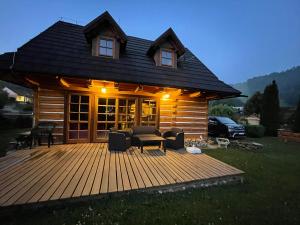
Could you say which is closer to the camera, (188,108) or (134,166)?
(134,166)

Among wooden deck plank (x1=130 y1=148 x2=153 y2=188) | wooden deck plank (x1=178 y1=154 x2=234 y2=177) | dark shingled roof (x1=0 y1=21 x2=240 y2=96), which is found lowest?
wooden deck plank (x1=178 y1=154 x2=234 y2=177)

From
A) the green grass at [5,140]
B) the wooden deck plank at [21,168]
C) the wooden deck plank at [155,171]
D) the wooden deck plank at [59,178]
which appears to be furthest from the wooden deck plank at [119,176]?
the green grass at [5,140]

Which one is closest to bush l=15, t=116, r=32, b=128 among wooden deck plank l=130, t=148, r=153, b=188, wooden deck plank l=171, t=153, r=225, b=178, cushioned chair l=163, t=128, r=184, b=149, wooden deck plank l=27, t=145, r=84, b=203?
wooden deck plank l=27, t=145, r=84, b=203

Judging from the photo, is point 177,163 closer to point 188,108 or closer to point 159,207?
point 159,207

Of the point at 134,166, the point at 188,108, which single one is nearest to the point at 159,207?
the point at 134,166

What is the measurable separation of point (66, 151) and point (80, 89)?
2689mm

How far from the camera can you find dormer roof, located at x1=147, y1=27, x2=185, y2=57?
27.6 feet

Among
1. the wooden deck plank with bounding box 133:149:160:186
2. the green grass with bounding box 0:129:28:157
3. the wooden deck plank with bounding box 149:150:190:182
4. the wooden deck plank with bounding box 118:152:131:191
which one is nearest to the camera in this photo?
the wooden deck plank with bounding box 118:152:131:191

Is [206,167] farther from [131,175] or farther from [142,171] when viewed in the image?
[131,175]

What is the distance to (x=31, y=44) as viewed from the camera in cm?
682

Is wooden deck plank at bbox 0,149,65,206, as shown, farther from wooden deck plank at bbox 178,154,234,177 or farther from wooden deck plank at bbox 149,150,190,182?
wooden deck plank at bbox 178,154,234,177

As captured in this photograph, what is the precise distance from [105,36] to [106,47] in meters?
0.49

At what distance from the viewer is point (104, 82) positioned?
689 cm

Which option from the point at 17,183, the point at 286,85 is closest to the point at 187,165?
the point at 17,183
